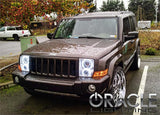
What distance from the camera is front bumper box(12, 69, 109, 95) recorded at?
3133 mm

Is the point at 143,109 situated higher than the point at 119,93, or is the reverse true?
the point at 119,93

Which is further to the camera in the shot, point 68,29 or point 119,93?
point 68,29

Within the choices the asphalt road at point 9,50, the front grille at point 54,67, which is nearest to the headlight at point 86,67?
the front grille at point 54,67

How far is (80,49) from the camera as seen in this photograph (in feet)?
11.6

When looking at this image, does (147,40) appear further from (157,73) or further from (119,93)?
(119,93)

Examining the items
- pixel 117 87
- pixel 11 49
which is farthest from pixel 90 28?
pixel 11 49

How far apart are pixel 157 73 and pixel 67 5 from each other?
3775mm

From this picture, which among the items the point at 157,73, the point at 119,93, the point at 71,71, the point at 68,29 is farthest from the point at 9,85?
the point at 157,73

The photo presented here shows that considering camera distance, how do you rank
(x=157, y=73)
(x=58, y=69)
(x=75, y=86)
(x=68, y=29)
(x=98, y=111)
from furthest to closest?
(x=157, y=73)
(x=68, y=29)
(x=98, y=111)
(x=58, y=69)
(x=75, y=86)

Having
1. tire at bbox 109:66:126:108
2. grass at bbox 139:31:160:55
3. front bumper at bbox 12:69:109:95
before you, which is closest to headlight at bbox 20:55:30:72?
front bumper at bbox 12:69:109:95

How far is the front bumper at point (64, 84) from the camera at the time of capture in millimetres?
3133

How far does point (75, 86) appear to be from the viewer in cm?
315

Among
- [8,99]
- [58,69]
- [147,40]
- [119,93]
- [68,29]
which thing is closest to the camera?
[58,69]

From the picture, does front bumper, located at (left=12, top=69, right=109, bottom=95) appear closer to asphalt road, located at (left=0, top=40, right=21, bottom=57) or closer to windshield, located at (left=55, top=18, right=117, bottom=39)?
windshield, located at (left=55, top=18, right=117, bottom=39)
